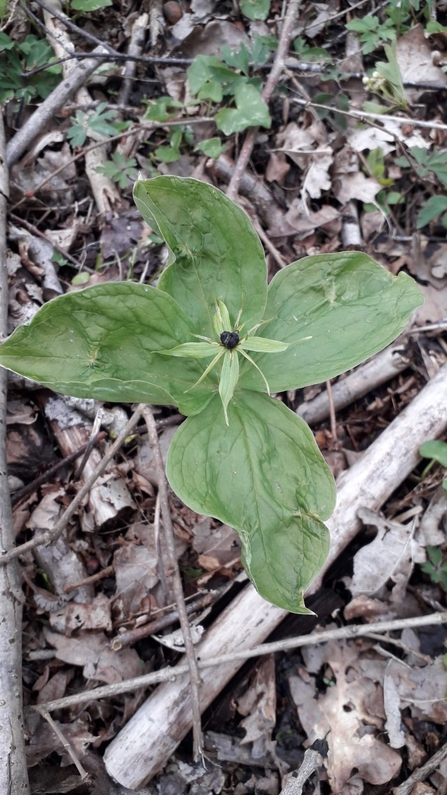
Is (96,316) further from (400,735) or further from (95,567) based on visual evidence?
(400,735)

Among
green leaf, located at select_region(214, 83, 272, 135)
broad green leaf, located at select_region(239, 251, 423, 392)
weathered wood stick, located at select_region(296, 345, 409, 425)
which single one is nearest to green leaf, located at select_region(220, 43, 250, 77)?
green leaf, located at select_region(214, 83, 272, 135)

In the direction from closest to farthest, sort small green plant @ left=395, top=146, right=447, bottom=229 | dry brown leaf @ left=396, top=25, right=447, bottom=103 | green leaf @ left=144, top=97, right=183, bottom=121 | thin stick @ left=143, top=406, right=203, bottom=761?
thin stick @ left=143, top=406, right=203, bottom=761
small green plant @ left=395, top=146, right=447, bottom=229
green leaf @ left=144, top=97, right=183, bottom=121
dry brown leaf @ left=396, top=25, right=447, bottom=103

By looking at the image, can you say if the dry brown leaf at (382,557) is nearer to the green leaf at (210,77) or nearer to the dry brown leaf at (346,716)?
the dry brown leaf at (346,716)

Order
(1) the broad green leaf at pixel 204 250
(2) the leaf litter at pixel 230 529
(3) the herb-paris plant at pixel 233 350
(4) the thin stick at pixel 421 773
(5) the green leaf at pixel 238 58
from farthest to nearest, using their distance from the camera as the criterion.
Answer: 1. (5) the green leaf at pixel 238 58
2. (2) the leaf litter at pixel 230 529
3. (4) the thin stick at pixel 421 773
4. (1) the broad green leaf at pixel 204 250
5. (3) the herb-paris plant at pixel 233 350

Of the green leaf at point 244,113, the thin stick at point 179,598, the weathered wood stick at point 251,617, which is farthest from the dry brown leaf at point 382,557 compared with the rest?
the green leaf at point 244,113

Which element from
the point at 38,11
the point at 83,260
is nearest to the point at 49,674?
the point at 83,260

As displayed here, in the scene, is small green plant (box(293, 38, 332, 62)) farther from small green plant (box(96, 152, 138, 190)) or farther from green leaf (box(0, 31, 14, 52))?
green leaf (box(0, 31, 14, 52))
